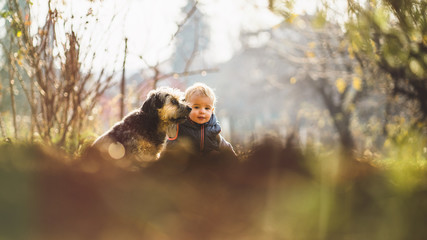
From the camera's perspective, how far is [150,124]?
3.73 meters

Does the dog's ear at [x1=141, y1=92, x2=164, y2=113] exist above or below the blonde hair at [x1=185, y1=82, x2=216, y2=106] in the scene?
below

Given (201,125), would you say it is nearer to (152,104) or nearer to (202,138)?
(202,138)

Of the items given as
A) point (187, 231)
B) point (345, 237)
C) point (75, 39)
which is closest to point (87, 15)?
point (75, 39)

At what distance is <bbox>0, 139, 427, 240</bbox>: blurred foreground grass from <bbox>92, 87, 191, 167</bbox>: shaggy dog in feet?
6.05

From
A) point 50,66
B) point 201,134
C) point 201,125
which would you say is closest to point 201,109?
point 201,125

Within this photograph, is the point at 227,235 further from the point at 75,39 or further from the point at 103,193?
the point at 75,39

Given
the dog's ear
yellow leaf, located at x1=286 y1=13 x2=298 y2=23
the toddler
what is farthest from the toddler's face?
yellow leaf, located at x1=286 y1=13 x2=298 y2=23

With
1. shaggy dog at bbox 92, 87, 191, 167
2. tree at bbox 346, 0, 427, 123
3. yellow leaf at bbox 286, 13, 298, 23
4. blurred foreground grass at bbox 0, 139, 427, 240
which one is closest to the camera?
blurred foreground grass at bbox 0, 139, 427, 240

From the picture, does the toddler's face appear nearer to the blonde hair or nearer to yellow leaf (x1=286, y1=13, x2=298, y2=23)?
the blonde hair

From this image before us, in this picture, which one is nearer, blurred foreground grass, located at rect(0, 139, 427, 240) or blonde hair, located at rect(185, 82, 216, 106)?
blurred foreground grass, located at rect(0, 139, 427, 240)

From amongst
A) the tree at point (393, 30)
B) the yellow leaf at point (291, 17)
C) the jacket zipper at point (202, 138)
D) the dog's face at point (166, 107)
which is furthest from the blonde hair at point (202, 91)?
the tree at point (393, 30)

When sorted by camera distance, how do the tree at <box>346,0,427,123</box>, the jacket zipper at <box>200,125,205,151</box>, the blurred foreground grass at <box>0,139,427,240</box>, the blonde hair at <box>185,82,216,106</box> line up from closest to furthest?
the blurred foreground grass at <box>0,139,427,240</box> → the tree at <box>346,0,427,123</box> → the jacket zipper at <box>200,125,205,151</box> → the blonde hair at <box>185,82,216,106</box>

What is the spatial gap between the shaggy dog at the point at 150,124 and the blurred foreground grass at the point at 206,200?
184 cm

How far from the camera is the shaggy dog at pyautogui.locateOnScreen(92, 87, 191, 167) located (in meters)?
3.38
